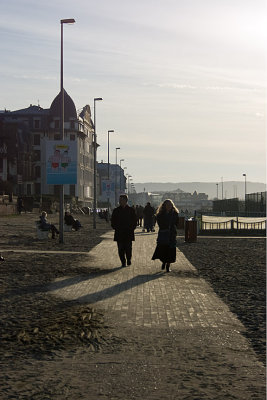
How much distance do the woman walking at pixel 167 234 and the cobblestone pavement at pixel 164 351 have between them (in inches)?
81.8

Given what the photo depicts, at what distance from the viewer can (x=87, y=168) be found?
357ft

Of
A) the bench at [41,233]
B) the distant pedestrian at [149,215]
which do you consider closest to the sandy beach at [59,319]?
the bench at [41,233]

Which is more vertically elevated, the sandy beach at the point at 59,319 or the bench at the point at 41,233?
the bench at the point at 41,233

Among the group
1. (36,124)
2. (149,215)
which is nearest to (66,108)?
(36,124)

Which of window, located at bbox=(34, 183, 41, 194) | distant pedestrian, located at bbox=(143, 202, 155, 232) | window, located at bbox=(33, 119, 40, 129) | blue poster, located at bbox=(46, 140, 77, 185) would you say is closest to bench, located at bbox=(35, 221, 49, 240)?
blue poster, located at bbox=(46, 140, 77, 185)

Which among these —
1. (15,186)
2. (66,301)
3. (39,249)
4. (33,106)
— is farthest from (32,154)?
(66,301)

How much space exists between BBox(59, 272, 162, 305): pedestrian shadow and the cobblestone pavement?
16 mm

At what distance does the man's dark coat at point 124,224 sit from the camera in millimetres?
14523

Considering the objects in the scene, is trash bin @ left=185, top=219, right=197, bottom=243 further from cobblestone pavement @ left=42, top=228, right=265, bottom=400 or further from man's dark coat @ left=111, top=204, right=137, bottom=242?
cobblestone pavement @ left=42, top=228, right=265, bottom=400

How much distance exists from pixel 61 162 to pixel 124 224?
8.94 metres

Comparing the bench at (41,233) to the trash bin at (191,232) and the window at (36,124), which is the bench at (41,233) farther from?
the window at (36,124)

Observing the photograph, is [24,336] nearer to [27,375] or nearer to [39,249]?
[27,375]

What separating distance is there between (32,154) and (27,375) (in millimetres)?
79994

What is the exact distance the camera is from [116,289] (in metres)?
11.0
